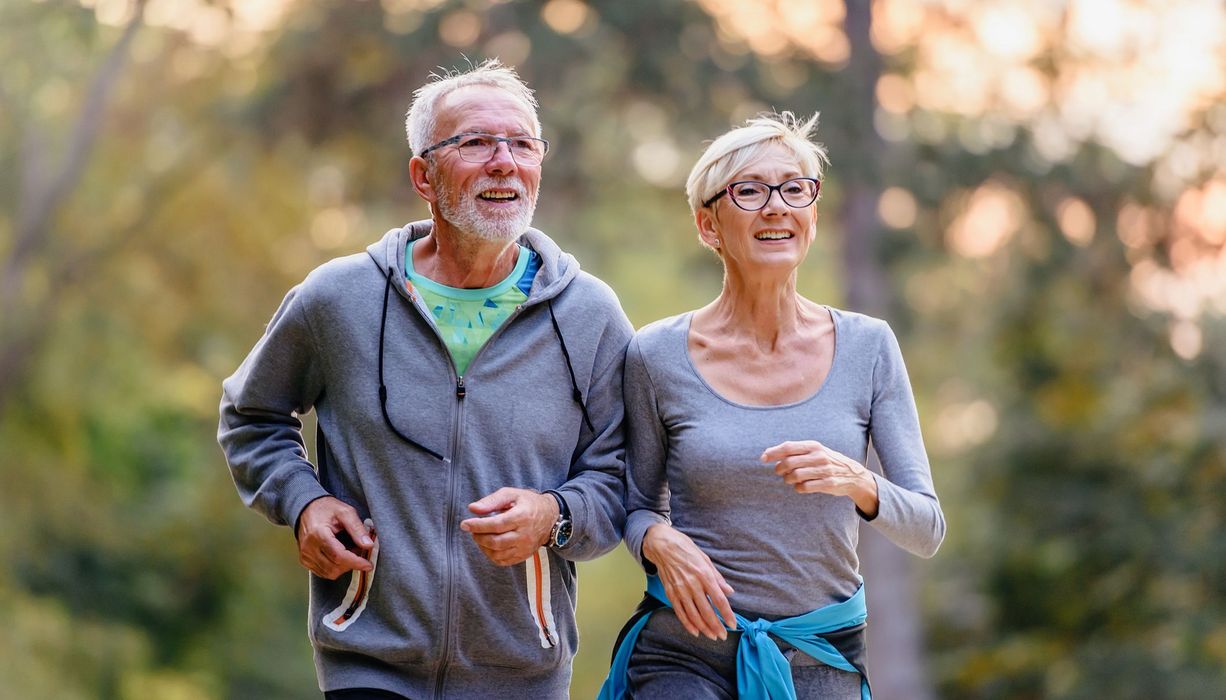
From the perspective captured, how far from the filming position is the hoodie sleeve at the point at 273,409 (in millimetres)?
3622

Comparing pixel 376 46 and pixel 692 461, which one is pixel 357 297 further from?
pixel 376 46

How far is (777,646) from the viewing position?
3404 millimetres

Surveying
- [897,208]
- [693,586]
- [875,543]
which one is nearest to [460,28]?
[897,208]

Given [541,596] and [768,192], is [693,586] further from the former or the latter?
[768,192]

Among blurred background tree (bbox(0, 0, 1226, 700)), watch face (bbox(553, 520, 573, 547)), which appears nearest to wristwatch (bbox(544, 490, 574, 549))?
watch face (bbox(553, 520, 573, 547))

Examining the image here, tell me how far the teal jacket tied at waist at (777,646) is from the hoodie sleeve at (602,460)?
17cm

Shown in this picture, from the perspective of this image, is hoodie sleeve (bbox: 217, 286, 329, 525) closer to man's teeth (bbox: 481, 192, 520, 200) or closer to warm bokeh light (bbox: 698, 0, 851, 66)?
Answer: man's teeth (bbox: 481, 192, 520, 200)

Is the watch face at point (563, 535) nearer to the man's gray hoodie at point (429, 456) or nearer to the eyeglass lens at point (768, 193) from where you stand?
the man's gray hoodie at point (429, 456)

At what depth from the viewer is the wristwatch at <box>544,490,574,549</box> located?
3.46m

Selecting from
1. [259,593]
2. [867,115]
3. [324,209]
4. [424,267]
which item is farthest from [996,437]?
[424,267]

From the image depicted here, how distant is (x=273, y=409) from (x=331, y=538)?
44 centimetres

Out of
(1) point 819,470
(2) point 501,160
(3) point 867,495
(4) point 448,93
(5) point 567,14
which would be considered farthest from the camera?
(5) point 567,14

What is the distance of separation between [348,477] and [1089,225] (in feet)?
32.9

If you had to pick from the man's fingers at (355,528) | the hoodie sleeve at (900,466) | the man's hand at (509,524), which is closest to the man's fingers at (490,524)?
the man's hand at (509,524)
